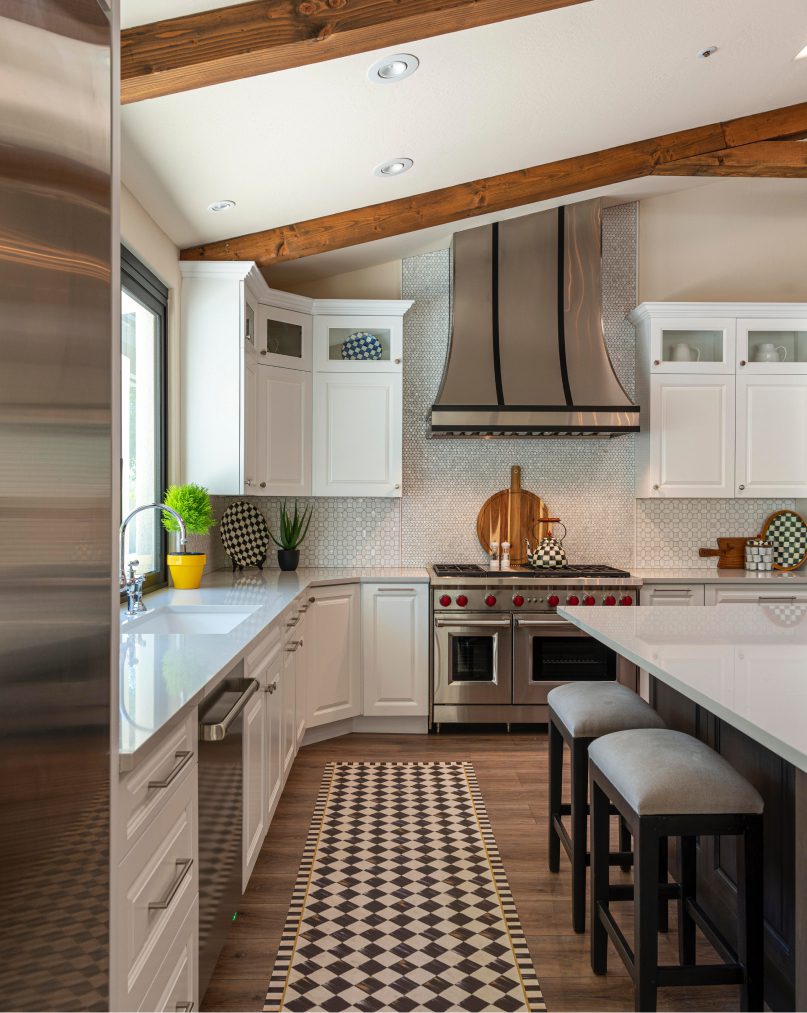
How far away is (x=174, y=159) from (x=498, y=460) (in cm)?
276

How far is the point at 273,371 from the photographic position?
14.6 ft

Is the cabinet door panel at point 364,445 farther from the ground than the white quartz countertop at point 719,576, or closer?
farther from the ground

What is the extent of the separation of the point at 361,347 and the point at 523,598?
178 centimetres

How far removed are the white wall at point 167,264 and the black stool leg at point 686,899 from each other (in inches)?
111

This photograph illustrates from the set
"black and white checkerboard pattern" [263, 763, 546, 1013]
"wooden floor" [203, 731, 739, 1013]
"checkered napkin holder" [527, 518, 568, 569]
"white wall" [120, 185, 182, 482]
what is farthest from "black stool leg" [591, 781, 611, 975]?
"checkered napkin holder" [527, 518, 568, 569]

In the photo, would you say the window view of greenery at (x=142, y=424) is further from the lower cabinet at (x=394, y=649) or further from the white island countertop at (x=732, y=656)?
the white island countertop at (x=732, y=656)

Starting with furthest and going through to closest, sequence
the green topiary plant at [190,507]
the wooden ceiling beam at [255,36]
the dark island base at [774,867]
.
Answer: the green topiary plant at [190,507], the wooden ceiling beam at [255,36], the dark island base at [774,867]

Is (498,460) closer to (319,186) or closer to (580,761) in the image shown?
(319,186)

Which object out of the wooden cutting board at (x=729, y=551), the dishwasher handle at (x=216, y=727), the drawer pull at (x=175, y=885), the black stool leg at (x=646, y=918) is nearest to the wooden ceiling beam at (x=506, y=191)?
the wooden cutting board at (x=729, y=551)

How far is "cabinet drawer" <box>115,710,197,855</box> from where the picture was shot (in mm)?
1279

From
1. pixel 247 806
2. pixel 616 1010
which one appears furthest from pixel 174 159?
pixel 616 1010

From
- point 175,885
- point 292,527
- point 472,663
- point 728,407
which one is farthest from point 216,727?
point 728,407

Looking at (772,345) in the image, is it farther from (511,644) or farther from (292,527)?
(292,527)

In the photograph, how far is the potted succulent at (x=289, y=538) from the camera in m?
4.61
